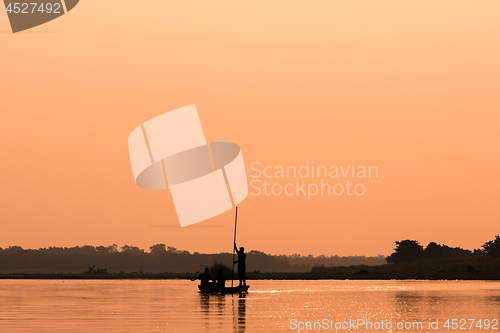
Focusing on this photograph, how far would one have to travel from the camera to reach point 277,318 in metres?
20.8

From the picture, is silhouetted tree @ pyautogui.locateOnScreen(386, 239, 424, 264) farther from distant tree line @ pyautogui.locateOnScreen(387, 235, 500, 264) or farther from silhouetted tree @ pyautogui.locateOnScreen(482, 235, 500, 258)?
silhouetted tree @ pyautogui.locateOnScreen(482, 235, 500, 258)

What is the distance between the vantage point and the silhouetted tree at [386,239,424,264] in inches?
5389

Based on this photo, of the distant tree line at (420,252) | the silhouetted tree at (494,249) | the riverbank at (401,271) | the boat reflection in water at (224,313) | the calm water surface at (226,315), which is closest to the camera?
the calm water surface at (226,315)

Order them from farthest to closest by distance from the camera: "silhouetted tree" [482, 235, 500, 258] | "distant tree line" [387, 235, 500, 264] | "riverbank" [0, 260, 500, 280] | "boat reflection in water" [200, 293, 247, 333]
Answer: "distant tree line" [387, 235, 500, 264] → "silhouetted tree" [482, 235, 500, 258] → "riverbank" [0, 260, 500, 280] → "boat reflection in water" [200, 293, 247, 333]

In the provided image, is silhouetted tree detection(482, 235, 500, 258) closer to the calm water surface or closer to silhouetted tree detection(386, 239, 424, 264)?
silhouetted tree detection(386, 239, 424, 264)

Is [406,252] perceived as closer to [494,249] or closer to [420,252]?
[420,252]

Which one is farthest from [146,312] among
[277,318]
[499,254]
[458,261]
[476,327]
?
[499,254]

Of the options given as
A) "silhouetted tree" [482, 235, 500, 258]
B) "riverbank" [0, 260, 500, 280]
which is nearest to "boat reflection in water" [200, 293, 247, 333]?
"riverbank" [0, 260, 500, 280]

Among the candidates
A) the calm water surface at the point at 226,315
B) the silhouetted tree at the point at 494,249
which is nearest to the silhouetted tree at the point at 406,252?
the silhouetted tree at the point at 494,249

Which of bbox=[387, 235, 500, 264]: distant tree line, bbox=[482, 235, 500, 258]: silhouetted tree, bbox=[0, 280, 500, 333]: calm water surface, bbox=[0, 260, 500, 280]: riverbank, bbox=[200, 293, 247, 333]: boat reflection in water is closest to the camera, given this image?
bbox=[0, 280, 500, 333]: calm water surface

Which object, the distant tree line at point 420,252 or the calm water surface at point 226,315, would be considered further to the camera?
the distant tree line at point 420,252

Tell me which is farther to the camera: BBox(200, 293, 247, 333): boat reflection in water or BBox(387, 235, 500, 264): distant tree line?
BBox(387, 235, 500, 264): distant tree line

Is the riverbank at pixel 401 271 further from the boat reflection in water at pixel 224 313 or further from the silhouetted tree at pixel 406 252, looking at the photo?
the boat reflection in water at pixel 224 313

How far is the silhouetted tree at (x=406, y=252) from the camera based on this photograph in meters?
137
